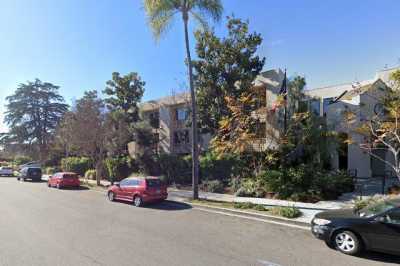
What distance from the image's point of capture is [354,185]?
52.0ft

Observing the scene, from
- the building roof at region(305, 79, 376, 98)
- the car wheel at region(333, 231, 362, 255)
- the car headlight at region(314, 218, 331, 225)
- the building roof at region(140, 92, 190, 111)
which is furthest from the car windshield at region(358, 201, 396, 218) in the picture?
the building roof at region(140, 92, 190, 111)

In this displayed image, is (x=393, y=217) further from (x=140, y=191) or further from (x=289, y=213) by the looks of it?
(x=140, y=191)

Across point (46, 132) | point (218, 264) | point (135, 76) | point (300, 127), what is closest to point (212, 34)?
point (300, 127)

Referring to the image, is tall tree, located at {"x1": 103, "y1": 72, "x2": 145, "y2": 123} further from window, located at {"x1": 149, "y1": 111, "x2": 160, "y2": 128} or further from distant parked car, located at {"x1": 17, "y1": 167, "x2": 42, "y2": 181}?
distant parked car, located at {"x1": 17, "y1": 167, "x2": 42, "y2": 181}

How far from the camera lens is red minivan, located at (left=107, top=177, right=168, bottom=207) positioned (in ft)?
46.7

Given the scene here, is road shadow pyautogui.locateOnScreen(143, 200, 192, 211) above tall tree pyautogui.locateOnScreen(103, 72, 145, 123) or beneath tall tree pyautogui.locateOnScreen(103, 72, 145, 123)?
beneath

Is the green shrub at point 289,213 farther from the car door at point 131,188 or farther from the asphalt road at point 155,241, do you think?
the car door at point 131,188

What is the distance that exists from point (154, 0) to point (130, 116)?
47.4 ft

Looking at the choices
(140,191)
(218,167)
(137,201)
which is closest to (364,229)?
(140,191)

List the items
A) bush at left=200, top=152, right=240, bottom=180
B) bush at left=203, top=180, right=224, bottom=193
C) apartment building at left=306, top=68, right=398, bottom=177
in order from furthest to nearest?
bush at left=200, top=152, right=240, bottom=180, apartment building at left=306, top=68, right=398, bottom=177, bush at left=203, top=180, right=224, bottom=193

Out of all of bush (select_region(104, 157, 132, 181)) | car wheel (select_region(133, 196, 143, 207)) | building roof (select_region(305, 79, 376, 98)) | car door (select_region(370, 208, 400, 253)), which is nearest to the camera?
car door (select_region(370, 208, 400, 253))

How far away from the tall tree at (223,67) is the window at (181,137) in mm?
9221

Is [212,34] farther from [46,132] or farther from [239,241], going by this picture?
[46,132]

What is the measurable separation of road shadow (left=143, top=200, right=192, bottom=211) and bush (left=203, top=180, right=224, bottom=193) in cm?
353
